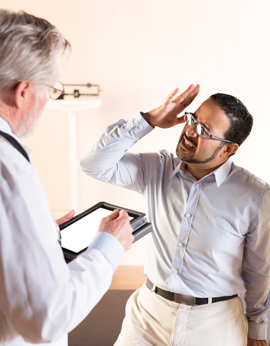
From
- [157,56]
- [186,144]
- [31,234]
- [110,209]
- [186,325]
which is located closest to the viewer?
[31,234]

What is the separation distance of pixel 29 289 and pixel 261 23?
334 cm

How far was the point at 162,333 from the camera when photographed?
1.61 metres

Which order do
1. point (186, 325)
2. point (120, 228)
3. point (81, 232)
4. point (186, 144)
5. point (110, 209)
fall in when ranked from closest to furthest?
1. point (120, 228)
2. point (81, 232)
3. point (110, 209)
4. point (186, 325)
5. point (186, 144)

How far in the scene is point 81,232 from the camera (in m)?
1.27

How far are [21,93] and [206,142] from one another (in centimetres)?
99

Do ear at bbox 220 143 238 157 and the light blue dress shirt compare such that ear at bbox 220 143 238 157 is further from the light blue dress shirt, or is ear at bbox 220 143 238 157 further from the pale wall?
the pale wall

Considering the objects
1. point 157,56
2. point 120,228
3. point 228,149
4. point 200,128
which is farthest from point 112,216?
point 157,56

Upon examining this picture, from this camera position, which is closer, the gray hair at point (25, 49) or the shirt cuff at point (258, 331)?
the gray hair at point (25, 49)

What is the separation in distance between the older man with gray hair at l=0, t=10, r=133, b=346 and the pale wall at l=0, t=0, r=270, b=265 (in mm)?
2601

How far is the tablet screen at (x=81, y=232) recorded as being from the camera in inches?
46.1

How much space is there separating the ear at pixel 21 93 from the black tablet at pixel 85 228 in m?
0.47

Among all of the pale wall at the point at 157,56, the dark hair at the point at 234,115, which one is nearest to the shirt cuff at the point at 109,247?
the dark hair at the point at 234,115

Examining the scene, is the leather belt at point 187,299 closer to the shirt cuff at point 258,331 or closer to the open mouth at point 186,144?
the shirt cuff at point 258,331

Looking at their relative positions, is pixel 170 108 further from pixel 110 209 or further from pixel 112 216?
pixel 112 216
